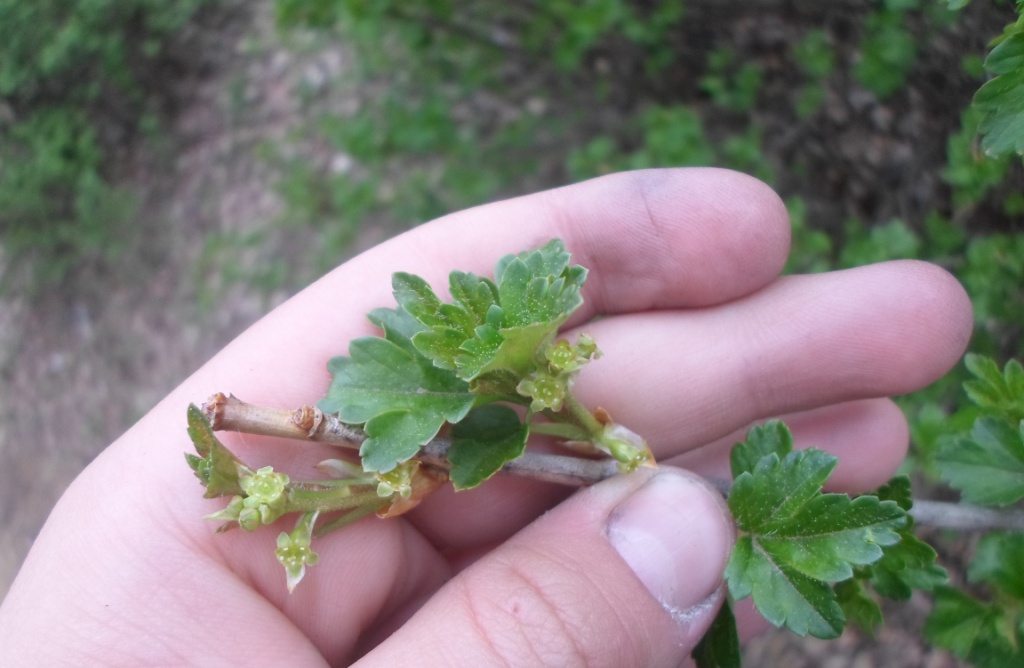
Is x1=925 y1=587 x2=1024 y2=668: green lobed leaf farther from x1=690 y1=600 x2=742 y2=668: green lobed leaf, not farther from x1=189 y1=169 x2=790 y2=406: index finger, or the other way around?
x1=189 y1=169 x2=790 y2=406: index finger

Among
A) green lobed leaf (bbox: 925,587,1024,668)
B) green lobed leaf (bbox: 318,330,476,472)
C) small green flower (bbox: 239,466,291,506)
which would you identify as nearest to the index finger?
green lobed leaf (bbox: 318,330,476,472)

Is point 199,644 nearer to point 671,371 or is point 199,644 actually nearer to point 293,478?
point 293,478

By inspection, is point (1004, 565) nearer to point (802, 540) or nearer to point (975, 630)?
point (975, 630)

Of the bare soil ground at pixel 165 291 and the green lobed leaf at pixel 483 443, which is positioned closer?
the green lobed leaf at pixel 483 443

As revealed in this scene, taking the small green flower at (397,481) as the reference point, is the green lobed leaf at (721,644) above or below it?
below

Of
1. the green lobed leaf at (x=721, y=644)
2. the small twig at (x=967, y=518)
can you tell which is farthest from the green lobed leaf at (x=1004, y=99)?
the green lobed leaf at (x=721, y=644)

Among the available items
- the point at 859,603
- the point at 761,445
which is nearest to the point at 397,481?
the point at 761,445

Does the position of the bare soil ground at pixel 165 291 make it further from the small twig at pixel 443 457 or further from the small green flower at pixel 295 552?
the small green flower at pixel 295 552

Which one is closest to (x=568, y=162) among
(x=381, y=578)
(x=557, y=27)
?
(x=557, y=27)
